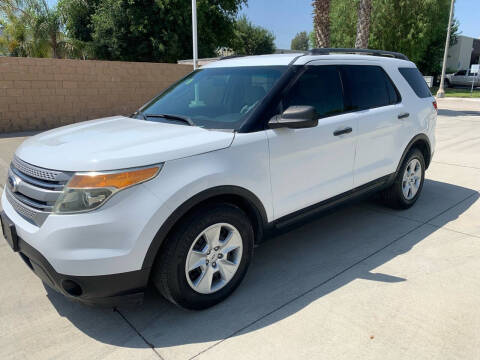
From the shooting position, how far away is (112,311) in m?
2.88

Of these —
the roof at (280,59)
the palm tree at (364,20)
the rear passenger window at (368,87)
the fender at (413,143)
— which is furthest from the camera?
the palm tree at (364,20)

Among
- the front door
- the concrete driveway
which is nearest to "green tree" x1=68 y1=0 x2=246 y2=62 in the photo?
the front door

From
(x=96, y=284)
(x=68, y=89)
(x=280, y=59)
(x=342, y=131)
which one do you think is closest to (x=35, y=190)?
(x=96, y=284)

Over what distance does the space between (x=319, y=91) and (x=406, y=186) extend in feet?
6.67

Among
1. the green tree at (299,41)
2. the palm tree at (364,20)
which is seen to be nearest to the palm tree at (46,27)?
the palm tree at (364,20)

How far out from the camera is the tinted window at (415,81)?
182 inches

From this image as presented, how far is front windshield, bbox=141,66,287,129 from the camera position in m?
3.09

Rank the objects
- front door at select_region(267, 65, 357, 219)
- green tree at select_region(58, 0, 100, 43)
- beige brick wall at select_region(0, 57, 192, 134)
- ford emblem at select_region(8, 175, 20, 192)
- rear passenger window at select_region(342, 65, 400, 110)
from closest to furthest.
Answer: ford emblem at select_region(8, 175, 20, 192)
front door at select_region(267, 65, 357, 219)
rear passenger window at select_region(342, 65, 400, 110)
beige brick wall at select_region(0, 57, 192, 134)
green tree at select_region(58, 0, 100, 43)

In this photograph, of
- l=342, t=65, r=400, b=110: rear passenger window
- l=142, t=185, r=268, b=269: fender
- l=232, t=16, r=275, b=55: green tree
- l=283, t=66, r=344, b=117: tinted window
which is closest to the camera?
l=142, t=185, r=268, b=269: fender

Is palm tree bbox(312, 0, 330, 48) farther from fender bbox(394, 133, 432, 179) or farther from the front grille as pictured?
the front grille

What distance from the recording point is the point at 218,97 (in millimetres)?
3420

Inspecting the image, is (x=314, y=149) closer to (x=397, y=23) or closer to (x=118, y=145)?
(x=118, y=145)

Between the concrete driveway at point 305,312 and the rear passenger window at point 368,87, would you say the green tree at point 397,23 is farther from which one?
the concrete driveway at point 305,312

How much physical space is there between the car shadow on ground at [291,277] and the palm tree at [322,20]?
1106cm
